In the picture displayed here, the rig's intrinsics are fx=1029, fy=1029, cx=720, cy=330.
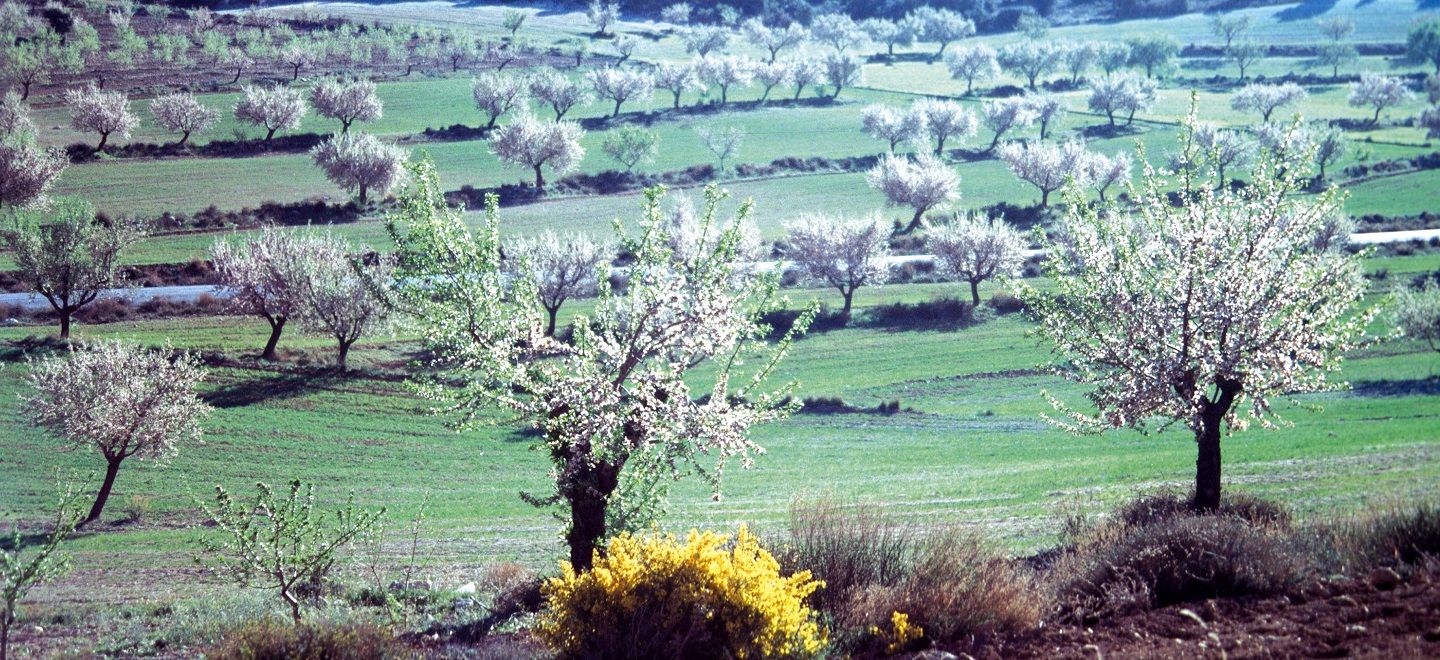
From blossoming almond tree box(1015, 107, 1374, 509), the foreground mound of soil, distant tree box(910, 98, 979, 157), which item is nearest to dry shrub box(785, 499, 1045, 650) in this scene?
the foreground mound of soil

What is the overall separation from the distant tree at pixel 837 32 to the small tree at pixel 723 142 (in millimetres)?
52901

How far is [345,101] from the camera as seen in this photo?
71.9m

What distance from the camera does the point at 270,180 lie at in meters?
61.9

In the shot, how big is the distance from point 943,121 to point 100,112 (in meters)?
72.2

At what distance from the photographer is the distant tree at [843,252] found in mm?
60938

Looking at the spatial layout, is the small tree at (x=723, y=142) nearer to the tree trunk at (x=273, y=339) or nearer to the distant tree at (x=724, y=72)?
the distant tree at (x=724, y=72)

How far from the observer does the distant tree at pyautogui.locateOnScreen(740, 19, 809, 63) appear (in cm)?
13300

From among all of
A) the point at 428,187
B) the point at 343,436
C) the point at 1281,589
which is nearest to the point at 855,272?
the point at 343,436

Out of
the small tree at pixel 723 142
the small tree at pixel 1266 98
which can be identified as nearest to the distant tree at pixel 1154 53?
the small tree at pixel 1266 98

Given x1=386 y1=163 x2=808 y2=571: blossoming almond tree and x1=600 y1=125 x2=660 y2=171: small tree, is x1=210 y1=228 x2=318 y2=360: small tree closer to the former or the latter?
x1=386 y1=163 x2=808 y2=571: blossoming almond tree

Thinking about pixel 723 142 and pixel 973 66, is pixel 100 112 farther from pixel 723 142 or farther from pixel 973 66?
pixel 973 66

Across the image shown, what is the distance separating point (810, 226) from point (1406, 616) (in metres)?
58.1

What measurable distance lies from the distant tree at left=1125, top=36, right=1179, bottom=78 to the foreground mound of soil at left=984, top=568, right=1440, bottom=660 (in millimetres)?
135706

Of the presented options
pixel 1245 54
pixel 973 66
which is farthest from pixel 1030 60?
pixel 1245 54
